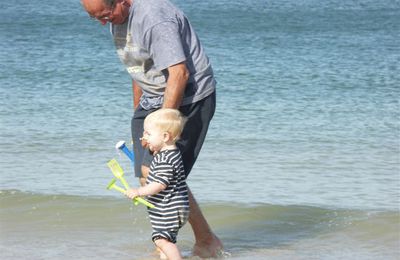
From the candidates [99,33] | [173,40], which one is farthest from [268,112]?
[99,33]

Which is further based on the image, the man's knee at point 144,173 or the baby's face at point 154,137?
the man's knee at point 144,173

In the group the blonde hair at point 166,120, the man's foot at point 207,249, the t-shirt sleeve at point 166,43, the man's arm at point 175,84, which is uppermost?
the t-shirt sleeve at point 166,43

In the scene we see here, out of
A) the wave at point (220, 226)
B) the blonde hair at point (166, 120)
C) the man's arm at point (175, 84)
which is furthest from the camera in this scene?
the wave at point (220, 226)

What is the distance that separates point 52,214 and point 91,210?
261mm

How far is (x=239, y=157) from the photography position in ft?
29.1

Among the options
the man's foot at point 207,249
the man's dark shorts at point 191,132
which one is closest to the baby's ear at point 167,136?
the man's dark shorts at point 191,132

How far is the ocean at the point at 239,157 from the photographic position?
637 cm

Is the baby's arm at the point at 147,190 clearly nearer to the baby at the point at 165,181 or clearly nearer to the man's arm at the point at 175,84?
the baby at the point at 165,181

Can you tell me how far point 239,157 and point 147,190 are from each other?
12.5ft

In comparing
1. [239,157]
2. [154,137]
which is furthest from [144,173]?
[239,157]

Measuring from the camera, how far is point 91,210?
23.2 ft

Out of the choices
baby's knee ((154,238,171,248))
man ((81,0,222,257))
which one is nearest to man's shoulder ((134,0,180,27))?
man ((81,0,222,257))

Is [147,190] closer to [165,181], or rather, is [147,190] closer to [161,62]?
[165,181]

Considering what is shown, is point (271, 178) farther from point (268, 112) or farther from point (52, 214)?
point (268, 112)
